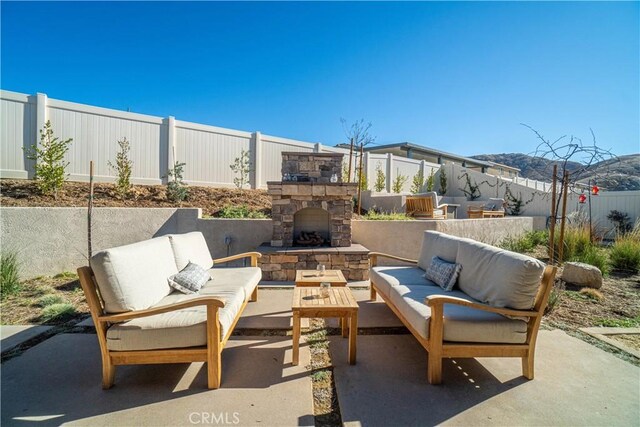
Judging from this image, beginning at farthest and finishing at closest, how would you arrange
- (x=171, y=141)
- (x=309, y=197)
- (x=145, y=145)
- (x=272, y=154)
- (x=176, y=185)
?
1. (x=272, y=154)
2. (x=171, y=141)
3. (x=145, y=145)
4. (x=176, y=185)
5. (x=309, y=197)

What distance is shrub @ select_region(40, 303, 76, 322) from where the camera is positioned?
3.49 m

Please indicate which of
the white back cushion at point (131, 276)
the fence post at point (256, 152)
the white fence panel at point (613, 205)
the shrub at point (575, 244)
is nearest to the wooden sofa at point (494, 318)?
the white back cushion at point (131, 276)

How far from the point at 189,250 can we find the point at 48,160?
16.8ft

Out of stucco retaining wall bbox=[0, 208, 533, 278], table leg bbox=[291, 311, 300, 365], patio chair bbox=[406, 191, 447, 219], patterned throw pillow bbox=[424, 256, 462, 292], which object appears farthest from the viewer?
patio chair bbox=[406, 191, 447, 219]

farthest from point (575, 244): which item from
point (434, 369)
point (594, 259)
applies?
point (434, 369)

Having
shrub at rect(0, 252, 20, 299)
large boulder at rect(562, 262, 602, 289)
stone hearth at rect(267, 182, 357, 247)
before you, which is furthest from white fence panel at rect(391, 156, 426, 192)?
shrub at rect(0, 252, 20, 299)

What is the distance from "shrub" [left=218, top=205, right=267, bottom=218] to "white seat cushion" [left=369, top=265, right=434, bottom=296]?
3.76 m

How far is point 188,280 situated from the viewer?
10.1 ft

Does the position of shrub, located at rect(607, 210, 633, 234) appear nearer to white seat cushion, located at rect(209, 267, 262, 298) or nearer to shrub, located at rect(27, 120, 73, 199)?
white seat cushion, located at rect(209, 267, 262, 298)

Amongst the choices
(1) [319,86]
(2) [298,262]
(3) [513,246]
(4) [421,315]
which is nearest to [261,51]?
(1) [319,86]

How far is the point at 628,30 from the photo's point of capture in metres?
4.29

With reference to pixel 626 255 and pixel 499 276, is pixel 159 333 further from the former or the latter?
pixel 626 255

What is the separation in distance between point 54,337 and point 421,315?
3796mm

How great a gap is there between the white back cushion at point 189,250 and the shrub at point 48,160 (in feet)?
14.6
